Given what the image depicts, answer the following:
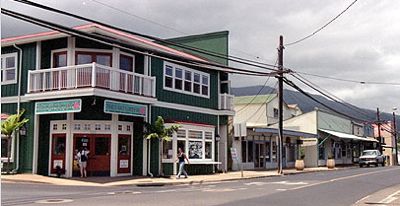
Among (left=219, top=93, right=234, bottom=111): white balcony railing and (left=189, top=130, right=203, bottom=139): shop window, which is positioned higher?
(left=219, top=93, right=234, bottom=111): white balcony railing

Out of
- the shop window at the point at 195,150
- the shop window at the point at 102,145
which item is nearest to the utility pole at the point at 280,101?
the shop window at the point at 195,150

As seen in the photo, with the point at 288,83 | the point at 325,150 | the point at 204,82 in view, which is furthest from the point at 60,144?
the point at 325,150

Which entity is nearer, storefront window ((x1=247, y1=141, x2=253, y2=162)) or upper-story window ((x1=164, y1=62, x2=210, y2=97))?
upper-story window ((x1=164, y1=62, x2=210, y2=97))

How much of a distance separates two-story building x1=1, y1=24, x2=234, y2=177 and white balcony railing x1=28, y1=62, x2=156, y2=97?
45mm

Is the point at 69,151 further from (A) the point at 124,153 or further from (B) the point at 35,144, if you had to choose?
(A) the point at 124,153

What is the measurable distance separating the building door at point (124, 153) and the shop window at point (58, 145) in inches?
111

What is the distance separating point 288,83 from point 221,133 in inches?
229

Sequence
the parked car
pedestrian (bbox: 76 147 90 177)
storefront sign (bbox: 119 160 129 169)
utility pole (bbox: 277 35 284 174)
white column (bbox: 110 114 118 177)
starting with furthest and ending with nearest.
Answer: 1. the parked car
2. utility pole (bbox: 277 35 284 174)
3. storefront sign (bbox: 119 160 129 169)
4. white column (bbox: 110 114 118 177)
5. pedestrian (bbox: 76 147 90 177)

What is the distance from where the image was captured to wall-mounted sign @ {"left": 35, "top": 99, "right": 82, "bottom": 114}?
24.1m

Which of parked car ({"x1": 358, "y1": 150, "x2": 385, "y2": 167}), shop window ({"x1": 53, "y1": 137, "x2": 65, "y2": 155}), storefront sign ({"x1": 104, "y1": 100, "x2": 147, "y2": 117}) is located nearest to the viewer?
storefront sign ({"x1": 104, "y1": 100, "x2": 147, "y2": 117})

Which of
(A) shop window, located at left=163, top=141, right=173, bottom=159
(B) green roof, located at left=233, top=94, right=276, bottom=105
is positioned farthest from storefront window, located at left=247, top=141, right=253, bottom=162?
(A) shop window, located at left=163, top=141, right=173, bottom=159

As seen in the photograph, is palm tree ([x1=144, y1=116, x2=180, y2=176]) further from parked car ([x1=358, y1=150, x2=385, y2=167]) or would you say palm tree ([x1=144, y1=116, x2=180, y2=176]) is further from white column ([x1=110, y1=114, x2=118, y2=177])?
parked car ([x1=358, y1=150, x2=385, y2=167])

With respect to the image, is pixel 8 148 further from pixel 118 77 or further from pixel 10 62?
pixel 118 77

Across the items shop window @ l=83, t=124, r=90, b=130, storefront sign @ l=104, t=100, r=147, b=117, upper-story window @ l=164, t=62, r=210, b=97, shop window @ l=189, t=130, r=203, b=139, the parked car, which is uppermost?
upper-story window @ l=164, t=62, r=210, b=97
